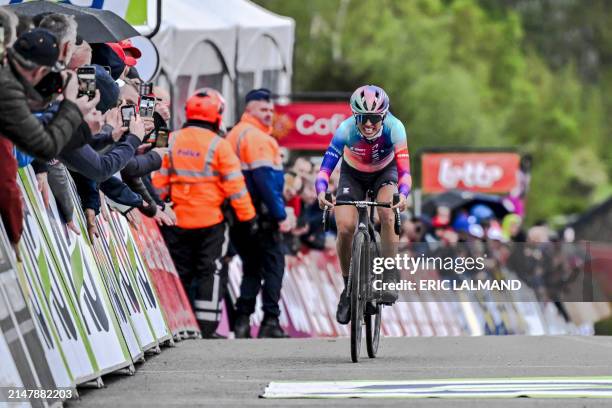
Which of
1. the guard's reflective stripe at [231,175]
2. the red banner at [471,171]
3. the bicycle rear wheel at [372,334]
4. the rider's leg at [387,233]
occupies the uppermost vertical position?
the guard's reflective stripe at [231,175]

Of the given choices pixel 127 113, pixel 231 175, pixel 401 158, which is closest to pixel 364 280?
pixel 401 158

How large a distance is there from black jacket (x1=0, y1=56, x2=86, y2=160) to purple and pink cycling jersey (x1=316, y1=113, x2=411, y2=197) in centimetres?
472

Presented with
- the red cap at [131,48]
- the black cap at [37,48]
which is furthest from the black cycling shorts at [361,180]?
the black cap at [37,48]

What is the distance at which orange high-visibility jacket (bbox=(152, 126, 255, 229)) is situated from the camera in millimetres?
16547

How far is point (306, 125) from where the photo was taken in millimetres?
24312

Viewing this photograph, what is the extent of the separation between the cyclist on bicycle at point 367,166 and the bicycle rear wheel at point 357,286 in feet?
1.05

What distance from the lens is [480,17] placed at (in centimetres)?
10412

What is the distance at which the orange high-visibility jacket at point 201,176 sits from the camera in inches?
651

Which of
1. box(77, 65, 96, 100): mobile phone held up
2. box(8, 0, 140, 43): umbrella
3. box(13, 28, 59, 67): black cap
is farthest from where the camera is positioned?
box(8, 0, 140, 43): umbrella

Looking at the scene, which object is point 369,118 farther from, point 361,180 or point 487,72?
point 487,72

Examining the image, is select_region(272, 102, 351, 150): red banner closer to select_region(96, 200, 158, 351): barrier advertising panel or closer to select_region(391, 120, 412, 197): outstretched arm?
select_region(391, 120, 412, 197): outstretched arm

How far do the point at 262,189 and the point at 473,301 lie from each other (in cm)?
461

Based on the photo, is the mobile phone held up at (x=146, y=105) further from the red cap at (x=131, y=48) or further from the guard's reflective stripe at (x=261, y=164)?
the guard's reflective stripe at (x=261, y=164)

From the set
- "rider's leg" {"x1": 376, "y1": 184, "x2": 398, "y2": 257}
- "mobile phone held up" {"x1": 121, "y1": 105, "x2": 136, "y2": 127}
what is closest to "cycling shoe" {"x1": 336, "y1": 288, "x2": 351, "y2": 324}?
"rider's leg" {"x1": 376, "y1": 184, "x2": 398, "y2": 257}
